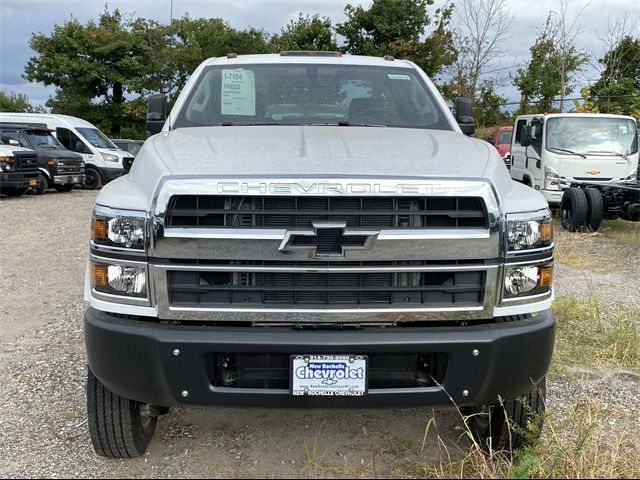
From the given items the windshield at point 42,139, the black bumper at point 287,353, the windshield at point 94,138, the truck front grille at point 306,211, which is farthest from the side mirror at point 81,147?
the truck front grille at point 306,211

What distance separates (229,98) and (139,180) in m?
1.35

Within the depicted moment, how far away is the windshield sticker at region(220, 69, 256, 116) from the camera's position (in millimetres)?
3822

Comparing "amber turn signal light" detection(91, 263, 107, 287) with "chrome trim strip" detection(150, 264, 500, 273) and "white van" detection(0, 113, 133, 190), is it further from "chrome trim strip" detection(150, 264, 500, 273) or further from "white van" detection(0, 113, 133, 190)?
"white van" detection(0, 113, 133, 190)

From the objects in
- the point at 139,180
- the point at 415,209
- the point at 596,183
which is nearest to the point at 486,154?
the point at 415,209

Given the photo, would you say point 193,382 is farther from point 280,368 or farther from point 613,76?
point 613,76

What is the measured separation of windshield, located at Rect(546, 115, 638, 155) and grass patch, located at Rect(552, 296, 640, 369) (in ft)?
21.9

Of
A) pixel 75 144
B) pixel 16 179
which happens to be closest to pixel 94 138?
pixel 75 144

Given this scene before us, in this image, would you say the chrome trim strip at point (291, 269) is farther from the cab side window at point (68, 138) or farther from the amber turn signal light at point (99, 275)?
the cab side window at point (68, 138)

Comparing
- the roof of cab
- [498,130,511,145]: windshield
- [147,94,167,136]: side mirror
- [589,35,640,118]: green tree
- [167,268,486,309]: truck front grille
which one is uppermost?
[589,35,640,118]: green tree

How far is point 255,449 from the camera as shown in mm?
3133

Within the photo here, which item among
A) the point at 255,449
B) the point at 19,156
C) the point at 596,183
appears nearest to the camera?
the point at 255,449

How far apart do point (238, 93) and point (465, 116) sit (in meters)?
1.57

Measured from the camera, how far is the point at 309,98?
396cm

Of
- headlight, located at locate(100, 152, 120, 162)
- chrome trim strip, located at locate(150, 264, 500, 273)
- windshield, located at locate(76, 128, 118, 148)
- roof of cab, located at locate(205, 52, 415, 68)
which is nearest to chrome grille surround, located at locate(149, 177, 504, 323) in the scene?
chrome trim strip, located at locate(150, 264, 500, 273)
